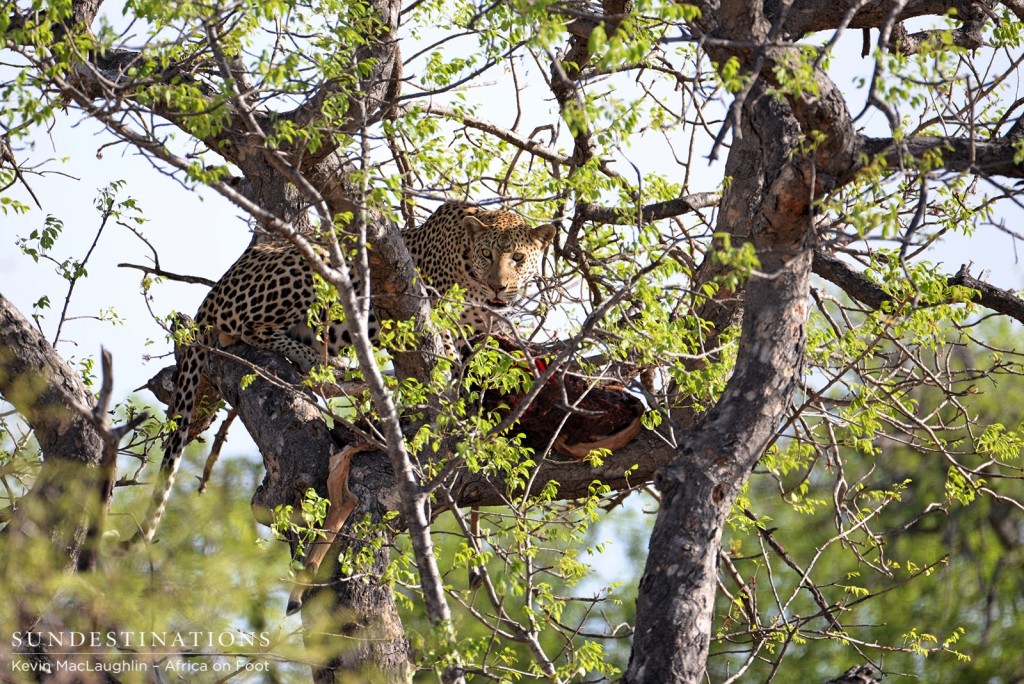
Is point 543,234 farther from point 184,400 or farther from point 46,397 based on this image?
point 46,397

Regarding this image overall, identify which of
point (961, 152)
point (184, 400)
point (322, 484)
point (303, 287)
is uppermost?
point (303, 287)

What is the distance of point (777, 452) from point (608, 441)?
104 cm

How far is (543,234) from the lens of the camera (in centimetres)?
795

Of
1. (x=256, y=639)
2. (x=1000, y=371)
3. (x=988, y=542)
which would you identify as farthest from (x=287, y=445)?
(x=988, y=542)

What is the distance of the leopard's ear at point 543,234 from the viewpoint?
7828 millimetres

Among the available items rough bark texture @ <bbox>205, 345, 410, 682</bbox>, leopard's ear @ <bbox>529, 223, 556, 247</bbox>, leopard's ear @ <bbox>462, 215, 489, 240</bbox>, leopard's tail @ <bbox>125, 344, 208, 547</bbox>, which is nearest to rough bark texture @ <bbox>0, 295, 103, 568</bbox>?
leopard's tail @ <bbox>125, 344, 208, 547</bbox>

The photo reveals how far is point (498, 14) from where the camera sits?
5.75 meters

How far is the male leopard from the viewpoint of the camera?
6.32 meters

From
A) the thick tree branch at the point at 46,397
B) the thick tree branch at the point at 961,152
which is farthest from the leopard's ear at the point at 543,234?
the thick tree branch at the point at 961,152

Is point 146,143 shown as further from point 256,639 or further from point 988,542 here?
point 988,542

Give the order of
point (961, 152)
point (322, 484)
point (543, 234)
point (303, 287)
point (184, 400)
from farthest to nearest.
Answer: point (543, 234)
point (303, 287)
point (184, 400)
point (322, 484)
point (961, 152)

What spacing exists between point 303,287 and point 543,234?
Answer: 77.7 inches

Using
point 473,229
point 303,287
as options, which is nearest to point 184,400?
point 303,287

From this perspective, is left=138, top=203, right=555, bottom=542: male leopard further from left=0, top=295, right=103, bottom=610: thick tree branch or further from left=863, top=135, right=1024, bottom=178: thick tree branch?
left=863, top=135, right=1024, bottom=178: thick tree branch
